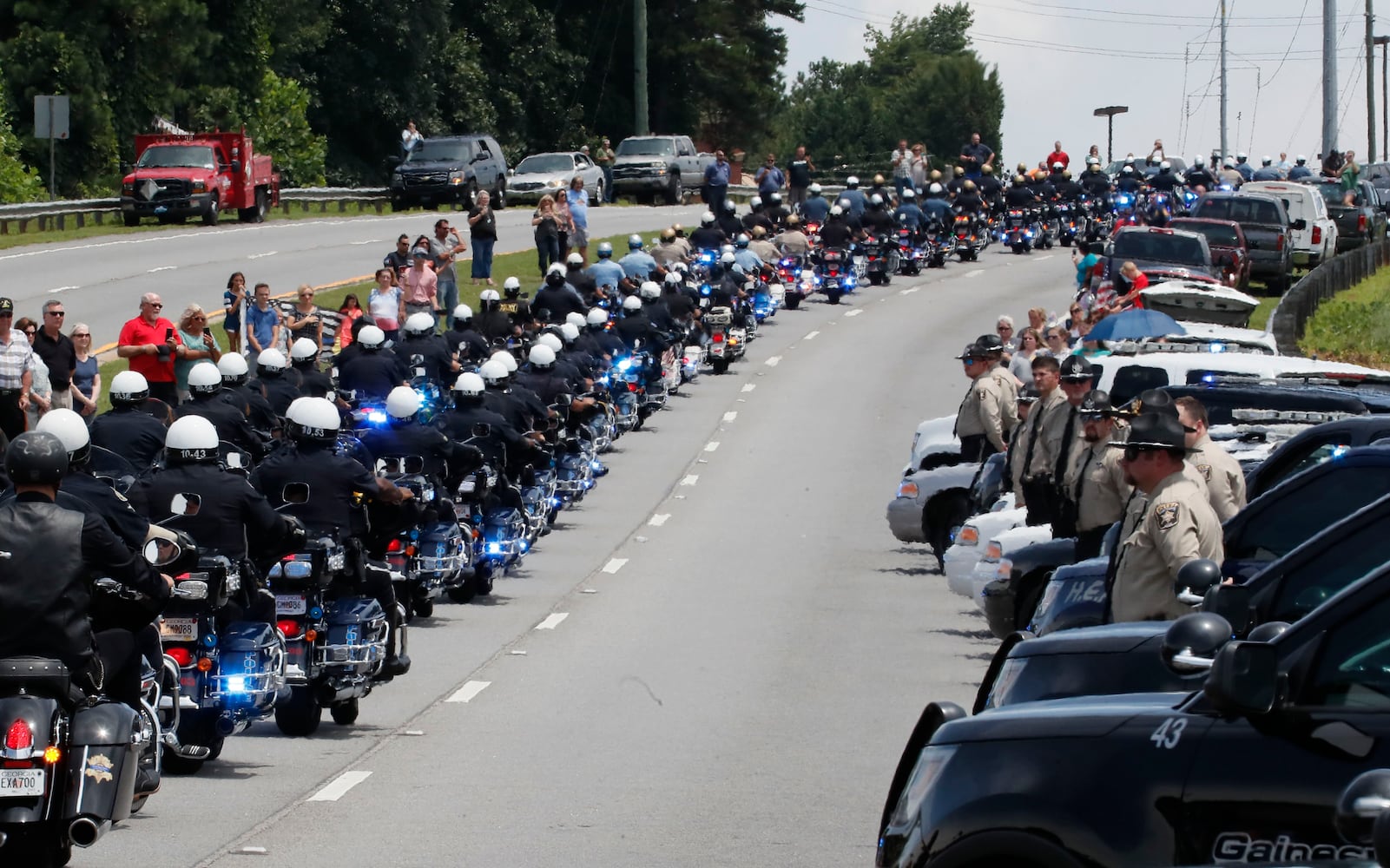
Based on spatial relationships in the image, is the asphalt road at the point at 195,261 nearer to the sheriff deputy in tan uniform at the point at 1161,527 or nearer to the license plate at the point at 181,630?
the license plate at the point at 181,630

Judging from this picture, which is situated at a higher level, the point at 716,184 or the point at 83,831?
the point at 716,184

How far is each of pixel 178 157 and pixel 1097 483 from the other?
37.9 meters

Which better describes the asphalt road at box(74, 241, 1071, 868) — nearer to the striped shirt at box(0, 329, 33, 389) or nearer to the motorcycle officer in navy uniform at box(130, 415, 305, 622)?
the motorcycle officer in navy uniform at box(130, 415, 305, 622)

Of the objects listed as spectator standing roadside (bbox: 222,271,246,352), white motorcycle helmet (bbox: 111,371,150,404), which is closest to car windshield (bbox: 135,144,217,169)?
spectator standing roadside (bbox: 222,271,246,352)

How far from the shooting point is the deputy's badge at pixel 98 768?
8.48 metres

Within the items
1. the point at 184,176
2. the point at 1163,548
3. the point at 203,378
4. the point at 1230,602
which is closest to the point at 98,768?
the point at 1230,602

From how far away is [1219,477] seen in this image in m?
12.6

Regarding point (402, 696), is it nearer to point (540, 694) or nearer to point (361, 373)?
point (540, 694)

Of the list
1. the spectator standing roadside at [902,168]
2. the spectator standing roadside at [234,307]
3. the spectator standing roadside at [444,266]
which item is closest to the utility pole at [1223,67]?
the spectator standing roadside at [902,168]

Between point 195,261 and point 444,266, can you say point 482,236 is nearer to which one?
point 444,266

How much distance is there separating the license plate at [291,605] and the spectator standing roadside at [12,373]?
7.56 meters

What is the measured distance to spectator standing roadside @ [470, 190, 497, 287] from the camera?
1491 inches

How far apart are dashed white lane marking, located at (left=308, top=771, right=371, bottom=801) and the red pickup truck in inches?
1486

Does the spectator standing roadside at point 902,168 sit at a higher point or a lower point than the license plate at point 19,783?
higher
